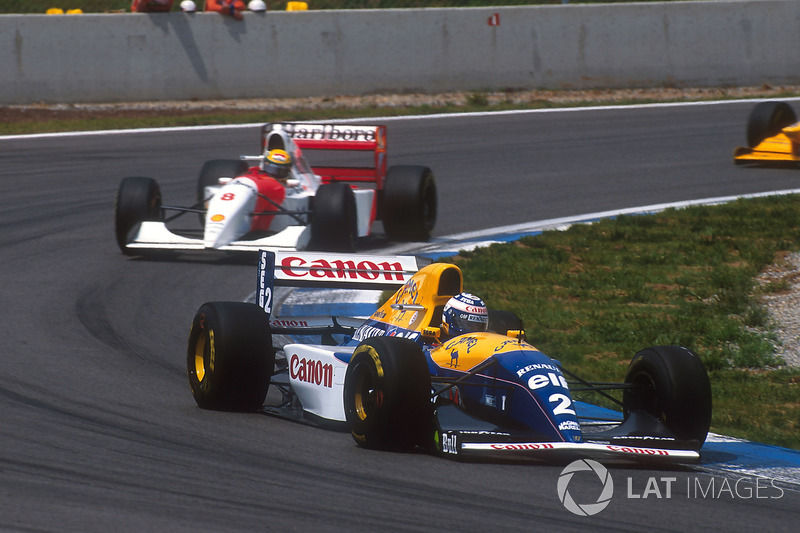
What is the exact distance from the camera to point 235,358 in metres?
7.06

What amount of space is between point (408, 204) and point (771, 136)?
7.29 metres

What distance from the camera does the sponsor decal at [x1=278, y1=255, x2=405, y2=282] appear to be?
8.27 m

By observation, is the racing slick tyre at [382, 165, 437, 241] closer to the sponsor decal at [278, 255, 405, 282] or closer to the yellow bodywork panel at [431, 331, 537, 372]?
the sponsor decal at [278, 255, 405, 282]

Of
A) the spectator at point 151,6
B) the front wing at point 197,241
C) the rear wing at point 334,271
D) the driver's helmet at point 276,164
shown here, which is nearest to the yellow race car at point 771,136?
the driver's helmet at point 276,164

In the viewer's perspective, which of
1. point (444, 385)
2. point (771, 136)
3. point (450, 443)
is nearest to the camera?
point (450, 443)

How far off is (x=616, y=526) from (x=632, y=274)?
6414 millimetres

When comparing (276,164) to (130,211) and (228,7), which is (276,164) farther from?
(228,7)

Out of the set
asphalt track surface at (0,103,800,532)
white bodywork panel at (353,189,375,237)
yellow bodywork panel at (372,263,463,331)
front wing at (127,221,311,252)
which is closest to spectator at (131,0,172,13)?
asphalt track surface at (0,103,800,532)

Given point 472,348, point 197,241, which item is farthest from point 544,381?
point 197,241

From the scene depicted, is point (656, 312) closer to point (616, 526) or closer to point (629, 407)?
point (629, 407)

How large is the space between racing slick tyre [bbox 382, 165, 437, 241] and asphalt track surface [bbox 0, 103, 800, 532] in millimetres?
579

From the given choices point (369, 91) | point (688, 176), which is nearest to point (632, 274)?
point (688, 176)

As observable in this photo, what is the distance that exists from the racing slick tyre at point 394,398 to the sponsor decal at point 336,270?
5.78 feet

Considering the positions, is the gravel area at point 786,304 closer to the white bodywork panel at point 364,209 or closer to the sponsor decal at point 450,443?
the sponsor decal at point 450,443
